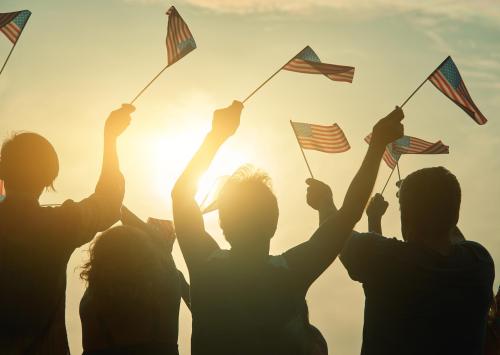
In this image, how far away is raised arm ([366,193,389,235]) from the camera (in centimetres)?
434

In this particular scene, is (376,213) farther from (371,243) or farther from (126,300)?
(126,300)

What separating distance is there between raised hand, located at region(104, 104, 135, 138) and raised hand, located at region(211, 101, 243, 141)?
0.91 meters

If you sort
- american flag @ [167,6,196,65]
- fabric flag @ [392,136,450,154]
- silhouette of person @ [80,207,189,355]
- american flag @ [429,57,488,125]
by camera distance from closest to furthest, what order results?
silhouette of person @ [80,207,189,355] < american flag @ [429,57,488,125] < american flag @ [167,6,196,65] < fabric flag @ [392,136,450,154]

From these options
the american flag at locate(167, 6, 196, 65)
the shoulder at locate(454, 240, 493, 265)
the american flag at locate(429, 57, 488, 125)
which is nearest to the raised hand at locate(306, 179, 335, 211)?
the shoulder at locate(454, 240, 493, 265)

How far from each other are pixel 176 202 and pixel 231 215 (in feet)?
0.93

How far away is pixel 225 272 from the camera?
11.1 ft

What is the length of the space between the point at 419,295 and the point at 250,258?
3.16 ft

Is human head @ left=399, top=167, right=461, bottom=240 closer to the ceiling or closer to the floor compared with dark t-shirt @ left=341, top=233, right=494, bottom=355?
closer to the ceiling

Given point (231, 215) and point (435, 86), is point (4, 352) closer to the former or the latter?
point (231, 215)

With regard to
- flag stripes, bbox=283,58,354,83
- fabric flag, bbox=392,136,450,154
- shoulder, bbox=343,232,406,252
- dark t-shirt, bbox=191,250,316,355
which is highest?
flag stripes, bbox=283,58,354,83

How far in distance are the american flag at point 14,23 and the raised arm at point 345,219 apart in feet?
17.1

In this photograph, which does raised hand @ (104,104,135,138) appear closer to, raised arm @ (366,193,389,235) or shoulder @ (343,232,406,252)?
shoulder @ (343,232,406,252)

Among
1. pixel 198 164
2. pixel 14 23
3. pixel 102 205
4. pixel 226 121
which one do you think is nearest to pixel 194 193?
pixel 198 164

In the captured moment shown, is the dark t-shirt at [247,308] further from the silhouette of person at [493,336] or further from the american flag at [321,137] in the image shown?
the american flag at [321,137]
